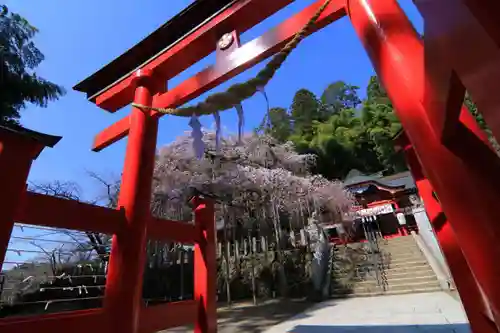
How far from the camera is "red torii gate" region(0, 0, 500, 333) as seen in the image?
89cm

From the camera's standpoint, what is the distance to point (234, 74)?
2.38 m

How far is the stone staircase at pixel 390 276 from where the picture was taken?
774cm

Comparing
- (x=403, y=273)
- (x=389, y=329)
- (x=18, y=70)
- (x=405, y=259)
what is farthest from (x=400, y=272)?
(x=18, y=70)

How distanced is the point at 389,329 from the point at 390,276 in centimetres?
583

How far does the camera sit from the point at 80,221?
1952mm

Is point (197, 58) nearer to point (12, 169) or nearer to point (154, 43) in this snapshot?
point (154, 43)

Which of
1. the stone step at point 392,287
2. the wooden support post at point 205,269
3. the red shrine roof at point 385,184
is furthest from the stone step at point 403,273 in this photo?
the red shrine roof at point 385,184

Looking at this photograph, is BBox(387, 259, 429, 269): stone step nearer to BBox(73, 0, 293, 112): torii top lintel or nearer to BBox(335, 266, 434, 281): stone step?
BBox(335, 266, 434, 281): stone step

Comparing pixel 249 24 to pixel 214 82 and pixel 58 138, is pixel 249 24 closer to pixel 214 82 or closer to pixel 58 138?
pixel 214 82

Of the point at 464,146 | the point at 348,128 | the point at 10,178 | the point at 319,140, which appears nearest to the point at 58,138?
the point at 10,178

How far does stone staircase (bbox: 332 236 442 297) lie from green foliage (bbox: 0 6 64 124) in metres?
12.1

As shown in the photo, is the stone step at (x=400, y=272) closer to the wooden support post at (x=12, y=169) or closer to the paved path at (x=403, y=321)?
the paved path at (x=403, y=321)

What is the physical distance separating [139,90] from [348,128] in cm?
2778

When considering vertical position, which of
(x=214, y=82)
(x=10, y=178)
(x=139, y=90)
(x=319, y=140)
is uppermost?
(x=319, y=140)
